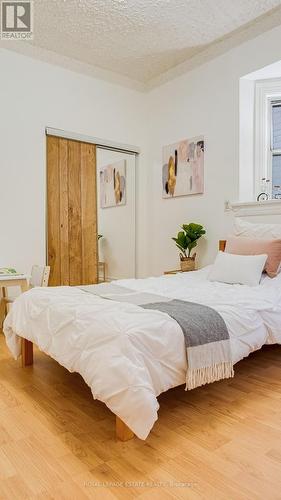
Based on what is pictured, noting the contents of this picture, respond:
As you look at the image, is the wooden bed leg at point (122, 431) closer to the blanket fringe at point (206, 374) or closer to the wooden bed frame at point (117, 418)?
the wooden bed frame at point (117, 418)

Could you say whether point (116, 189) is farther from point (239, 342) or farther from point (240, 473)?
point (240, 473)

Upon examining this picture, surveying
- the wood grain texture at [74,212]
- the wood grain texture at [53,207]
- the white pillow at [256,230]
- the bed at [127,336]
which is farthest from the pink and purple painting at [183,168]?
the bed at [127,336]

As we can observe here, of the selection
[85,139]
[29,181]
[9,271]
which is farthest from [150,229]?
[9,271]

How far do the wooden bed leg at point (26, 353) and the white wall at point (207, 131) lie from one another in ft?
7.79

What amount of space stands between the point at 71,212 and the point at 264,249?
2403mm

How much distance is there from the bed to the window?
169 centimetres

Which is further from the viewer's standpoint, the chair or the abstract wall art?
the abstract wall art

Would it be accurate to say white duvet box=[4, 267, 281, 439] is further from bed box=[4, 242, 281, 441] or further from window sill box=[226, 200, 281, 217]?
window sill box=[226, 200, 281, 217]

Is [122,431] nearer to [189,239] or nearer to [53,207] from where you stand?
[189,239]

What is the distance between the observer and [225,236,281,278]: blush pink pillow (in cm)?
280

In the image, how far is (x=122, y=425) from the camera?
1.48 meters

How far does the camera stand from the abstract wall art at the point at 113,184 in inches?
182

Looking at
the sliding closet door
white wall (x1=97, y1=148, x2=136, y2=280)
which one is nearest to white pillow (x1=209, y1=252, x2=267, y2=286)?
the sliding closet door

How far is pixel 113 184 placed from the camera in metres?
4.75
